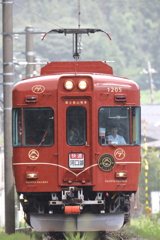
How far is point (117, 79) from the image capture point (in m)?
12.2

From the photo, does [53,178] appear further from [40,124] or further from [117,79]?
[117,79]

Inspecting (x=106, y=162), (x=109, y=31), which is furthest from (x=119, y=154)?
(x=109, y=31)

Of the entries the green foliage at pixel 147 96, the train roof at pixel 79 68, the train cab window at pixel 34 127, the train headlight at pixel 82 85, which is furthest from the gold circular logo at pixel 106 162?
the green foliage at pixel 147 96

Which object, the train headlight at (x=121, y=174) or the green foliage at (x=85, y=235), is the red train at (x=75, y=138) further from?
the green foliage at (x=85, y=235)

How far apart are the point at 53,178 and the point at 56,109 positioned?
120 centimetres

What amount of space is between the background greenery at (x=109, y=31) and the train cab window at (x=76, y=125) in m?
107

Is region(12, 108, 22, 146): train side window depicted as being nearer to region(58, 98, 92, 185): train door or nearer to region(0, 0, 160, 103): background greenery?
region(58, 98, 92, 185): train door

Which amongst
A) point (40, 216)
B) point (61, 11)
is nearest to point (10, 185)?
point (40, 216)

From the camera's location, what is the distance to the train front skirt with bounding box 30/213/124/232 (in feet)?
40.3

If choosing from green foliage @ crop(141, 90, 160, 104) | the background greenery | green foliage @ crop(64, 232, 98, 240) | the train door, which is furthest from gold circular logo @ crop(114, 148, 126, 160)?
the background greenery

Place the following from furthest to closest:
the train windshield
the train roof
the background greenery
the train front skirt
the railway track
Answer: the background greenery
the train roof
the railway track
the train front skirt
the train windshield

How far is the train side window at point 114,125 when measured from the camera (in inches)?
470

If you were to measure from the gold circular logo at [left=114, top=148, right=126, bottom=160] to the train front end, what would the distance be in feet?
0.04

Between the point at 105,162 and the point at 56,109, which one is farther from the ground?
the point at 56,109
